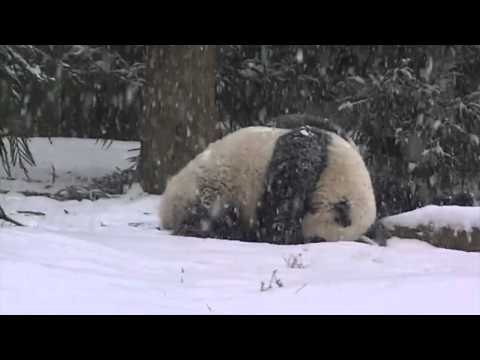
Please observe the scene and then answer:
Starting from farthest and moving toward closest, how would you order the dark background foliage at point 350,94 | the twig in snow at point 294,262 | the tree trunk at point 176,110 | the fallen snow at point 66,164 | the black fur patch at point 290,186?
the fallen snow at point 66,164, the dark background foliage at point 350,94, the tree trunk at point 176,110, the black fur patch at point 290,186, the twig in snow at point 294,262

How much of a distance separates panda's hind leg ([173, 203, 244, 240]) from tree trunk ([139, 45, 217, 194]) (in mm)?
2967

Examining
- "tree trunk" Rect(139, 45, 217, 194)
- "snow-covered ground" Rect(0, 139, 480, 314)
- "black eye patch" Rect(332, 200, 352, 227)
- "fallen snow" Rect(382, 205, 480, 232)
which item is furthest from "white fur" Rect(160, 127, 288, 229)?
"tree trunk" Rect(139, 45, 217, 194)

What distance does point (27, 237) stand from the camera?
5.31 meters

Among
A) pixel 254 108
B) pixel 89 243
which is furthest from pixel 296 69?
pixel 89 243

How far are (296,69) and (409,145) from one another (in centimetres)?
269

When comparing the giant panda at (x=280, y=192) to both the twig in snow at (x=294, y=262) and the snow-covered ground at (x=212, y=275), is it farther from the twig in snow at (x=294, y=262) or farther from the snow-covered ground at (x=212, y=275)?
the twig in snow at (x=294, y=262)

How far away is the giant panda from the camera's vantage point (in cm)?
634

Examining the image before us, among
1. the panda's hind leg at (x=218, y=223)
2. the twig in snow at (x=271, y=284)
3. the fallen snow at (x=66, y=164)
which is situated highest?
the twig in snow at (x=271, y=284)

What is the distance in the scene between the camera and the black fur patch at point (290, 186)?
6312 mm

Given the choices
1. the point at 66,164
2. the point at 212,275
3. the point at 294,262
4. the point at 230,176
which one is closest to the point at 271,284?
the point at 212,275

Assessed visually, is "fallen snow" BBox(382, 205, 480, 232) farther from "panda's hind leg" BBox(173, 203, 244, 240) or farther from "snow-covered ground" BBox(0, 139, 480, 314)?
"panda's hind leg" BBox(173, 203, 244, 240)

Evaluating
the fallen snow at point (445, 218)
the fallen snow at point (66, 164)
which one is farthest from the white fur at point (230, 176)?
the fallen snow at point (66, 164)

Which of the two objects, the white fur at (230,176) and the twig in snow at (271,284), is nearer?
the twig in snow at (271,284)

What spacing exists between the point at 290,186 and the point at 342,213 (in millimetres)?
494
